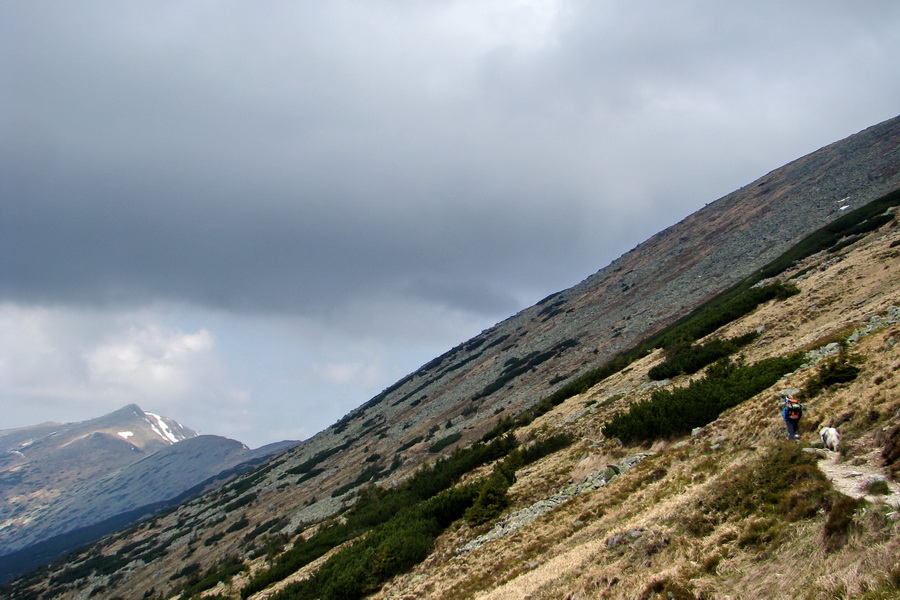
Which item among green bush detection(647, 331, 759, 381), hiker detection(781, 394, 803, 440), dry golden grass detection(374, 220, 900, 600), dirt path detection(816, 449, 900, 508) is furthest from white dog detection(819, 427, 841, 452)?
green bush detection(647, 331, 759, 381)

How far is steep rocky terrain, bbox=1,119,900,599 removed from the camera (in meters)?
7.73

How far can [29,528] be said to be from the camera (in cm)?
16912

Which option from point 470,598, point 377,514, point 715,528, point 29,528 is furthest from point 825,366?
point 29,528

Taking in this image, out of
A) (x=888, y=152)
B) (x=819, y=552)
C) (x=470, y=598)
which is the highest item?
(x=888, y=152)

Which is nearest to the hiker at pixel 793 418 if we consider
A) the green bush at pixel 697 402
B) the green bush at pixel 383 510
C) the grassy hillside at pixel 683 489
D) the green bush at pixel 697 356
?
the grassy hillside at pixel 683 489

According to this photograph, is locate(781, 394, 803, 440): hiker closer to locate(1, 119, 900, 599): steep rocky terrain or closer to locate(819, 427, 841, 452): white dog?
locate(1, 119, 900, 599): steep rocky terrain

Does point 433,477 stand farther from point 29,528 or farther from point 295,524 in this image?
point 29,528

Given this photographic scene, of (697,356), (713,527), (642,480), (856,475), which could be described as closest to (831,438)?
(856,475)

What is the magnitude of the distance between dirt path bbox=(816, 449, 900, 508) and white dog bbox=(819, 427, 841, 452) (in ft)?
0.43

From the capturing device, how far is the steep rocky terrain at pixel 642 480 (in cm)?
773

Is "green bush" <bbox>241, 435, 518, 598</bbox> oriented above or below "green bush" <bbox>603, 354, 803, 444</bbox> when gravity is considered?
below

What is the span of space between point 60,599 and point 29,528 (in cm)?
18110

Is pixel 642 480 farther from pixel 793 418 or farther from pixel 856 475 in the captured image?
pixel 856 475

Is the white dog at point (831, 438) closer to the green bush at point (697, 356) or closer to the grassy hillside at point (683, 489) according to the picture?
the grassy hillside at point (683, 489)
